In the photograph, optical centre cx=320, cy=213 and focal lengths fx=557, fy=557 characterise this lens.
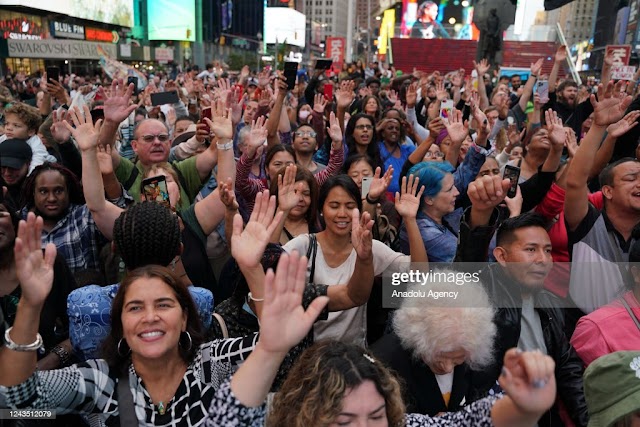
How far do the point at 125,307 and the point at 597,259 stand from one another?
8.13 ft

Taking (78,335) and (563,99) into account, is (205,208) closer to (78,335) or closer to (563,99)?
(78,335)

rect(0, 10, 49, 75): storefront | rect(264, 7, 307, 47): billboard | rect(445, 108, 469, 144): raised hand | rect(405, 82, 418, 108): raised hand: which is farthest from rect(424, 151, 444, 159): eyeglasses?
rect(264, 7, 307, 47): billboard

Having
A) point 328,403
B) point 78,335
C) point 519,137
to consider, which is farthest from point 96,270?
point 519,137

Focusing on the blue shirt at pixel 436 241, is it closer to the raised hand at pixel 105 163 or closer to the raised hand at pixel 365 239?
the raised hand at pixel 365 239

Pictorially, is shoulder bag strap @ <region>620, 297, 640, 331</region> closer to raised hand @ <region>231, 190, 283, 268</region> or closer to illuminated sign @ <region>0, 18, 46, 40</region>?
raised hand @ <region>231, 190, 283, 268</region>

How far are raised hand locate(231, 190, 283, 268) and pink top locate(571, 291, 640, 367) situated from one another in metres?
1.43

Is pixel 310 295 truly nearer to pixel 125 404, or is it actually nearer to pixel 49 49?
pixel 125 404

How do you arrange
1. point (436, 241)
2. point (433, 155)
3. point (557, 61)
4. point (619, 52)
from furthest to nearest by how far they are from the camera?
point (619, 52) → point (557, 61) → point (433, 155) → point (436, 241)

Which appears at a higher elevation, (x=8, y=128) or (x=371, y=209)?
(x=8, y=128)

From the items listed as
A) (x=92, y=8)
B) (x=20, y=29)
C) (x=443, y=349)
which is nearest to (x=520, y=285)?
(x=443, y=349)

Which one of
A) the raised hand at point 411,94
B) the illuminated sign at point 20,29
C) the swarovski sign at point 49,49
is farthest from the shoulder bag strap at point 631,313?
the illuminated sign at point 20,29

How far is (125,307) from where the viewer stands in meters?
2.04

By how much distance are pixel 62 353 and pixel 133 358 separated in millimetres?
670

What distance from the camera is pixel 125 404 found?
6.22ft
